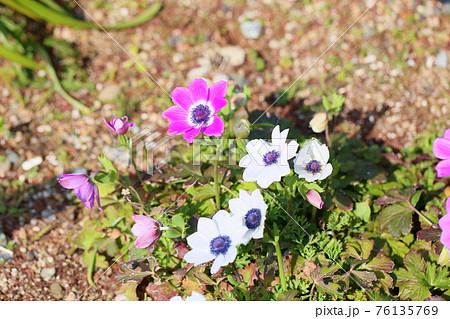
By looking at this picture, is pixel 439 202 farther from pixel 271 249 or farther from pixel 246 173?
pixel 246 173

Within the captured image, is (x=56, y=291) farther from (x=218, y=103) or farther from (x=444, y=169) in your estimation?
(x=444, y=169)

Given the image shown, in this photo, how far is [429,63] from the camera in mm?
3170

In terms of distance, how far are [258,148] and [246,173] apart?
118 mm

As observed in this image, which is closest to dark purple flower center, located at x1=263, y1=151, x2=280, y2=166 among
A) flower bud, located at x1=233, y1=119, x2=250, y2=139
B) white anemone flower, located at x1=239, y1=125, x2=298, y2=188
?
white anemone flower, located at x1=239, y1=125, x2=298, y2=188

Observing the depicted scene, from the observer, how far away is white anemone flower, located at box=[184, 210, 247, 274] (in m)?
1.75

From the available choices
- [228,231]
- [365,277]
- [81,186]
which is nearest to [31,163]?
[81,186]

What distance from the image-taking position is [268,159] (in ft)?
6.12

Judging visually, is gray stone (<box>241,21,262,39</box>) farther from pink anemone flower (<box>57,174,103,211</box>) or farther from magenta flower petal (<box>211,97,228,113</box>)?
pink anemone flower (<box>57,174,103,211</box>)

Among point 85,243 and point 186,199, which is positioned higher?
point 186,199

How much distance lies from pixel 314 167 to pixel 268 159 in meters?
0.17

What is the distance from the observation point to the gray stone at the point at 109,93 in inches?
126

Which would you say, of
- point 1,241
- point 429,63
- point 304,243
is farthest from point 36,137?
point 429,63

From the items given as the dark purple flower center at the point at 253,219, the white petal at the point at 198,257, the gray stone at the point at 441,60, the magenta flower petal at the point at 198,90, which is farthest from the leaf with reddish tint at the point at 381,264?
the gray stone at the point at 441,60

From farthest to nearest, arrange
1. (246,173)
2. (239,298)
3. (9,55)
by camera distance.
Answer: (9,55) → (239,298) → (246,173)
